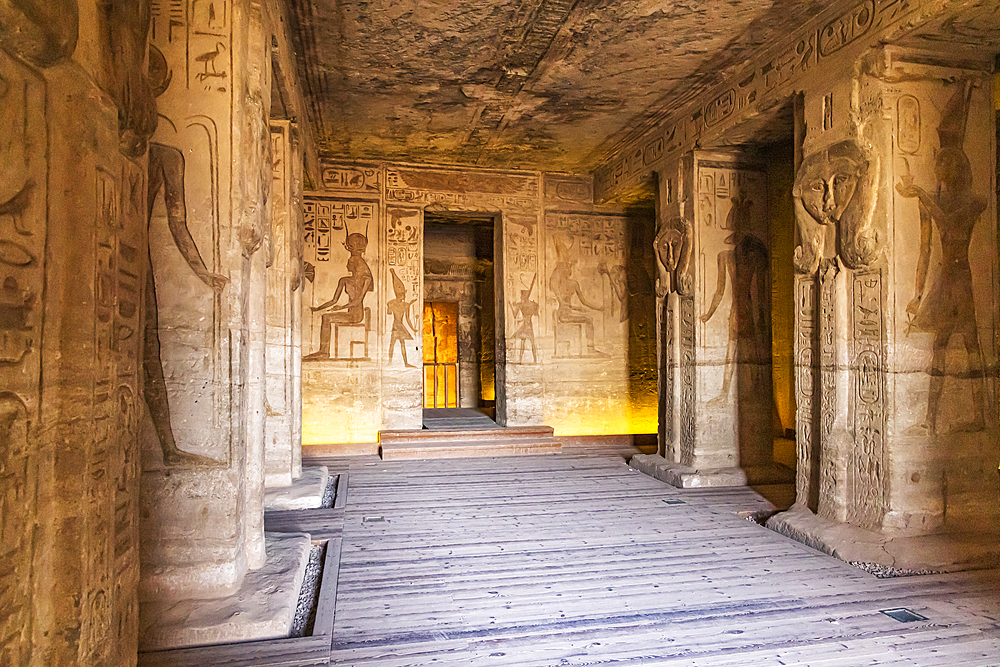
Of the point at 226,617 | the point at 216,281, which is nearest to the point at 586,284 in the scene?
the point at 216,281

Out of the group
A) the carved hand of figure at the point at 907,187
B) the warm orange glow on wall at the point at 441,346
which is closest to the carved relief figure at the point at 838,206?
the carved hand of figure at the point at 907,187

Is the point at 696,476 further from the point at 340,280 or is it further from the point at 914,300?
the point at 340,280

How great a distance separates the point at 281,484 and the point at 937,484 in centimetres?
531

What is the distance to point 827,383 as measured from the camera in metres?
4.52

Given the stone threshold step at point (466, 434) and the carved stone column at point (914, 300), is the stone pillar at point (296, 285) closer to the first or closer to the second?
the stone threshold step at point (466, 434)

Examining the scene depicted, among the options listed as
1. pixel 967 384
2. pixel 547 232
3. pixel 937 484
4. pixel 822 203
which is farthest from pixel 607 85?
pixel 937 484

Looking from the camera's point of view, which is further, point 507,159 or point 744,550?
point 507,159

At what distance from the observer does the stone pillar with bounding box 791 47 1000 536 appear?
405 cm

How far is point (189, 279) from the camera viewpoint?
297 centimetres

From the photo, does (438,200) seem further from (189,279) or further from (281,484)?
(189,279)

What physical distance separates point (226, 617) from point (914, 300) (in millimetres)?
4613

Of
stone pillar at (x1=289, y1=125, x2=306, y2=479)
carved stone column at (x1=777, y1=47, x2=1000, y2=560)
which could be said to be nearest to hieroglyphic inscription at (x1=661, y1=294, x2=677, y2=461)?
carved stone column at (x1=777, y1=47, x2=1000, y2=560)

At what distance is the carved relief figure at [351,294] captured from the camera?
858cm

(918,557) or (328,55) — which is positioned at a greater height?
(328,55)
